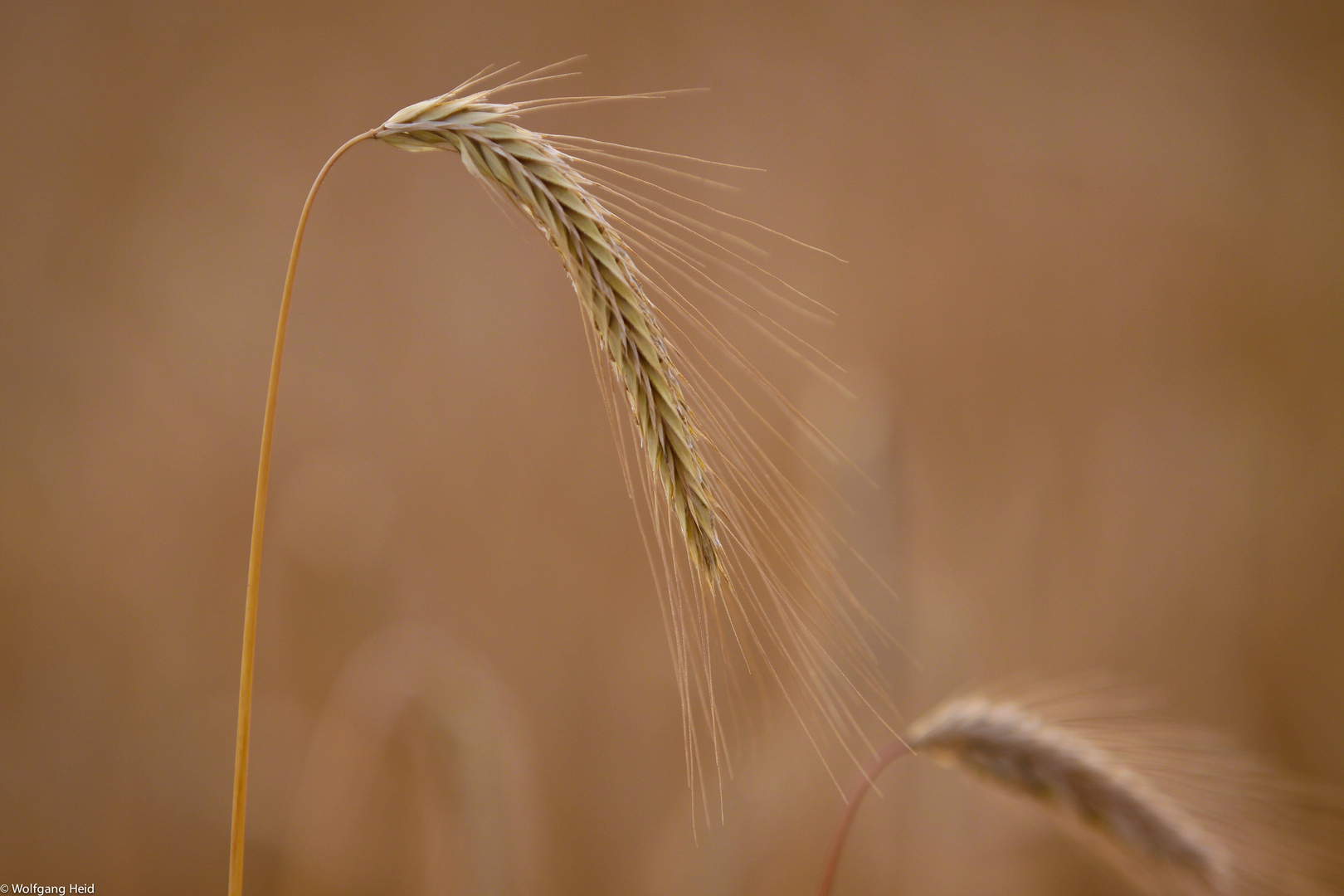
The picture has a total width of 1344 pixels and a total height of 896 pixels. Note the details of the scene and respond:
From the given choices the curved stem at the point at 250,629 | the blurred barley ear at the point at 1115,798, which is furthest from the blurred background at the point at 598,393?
the curved stem at the point at 250,629

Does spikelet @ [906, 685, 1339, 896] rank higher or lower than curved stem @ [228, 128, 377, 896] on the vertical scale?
lower

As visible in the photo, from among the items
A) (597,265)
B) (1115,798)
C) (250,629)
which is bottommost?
(1115,798)

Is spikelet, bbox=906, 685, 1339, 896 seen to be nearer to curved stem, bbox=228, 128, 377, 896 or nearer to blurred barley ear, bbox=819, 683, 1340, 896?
blurred barley ear, bbox=819, 683, 1340, 896

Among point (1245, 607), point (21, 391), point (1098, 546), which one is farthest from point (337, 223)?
point (1245, 607)

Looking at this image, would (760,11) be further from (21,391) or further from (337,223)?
(21,391)

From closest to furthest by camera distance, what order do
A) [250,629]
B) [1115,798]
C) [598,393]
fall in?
[250,629] < [1115,798] < [598,393]

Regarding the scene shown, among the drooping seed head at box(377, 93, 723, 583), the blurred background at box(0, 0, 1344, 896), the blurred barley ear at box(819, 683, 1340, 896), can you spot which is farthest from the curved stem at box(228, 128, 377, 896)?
the blurred background at box(0, 0, 1344, 896)

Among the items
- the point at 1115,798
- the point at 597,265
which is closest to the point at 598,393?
the point at 1115,798

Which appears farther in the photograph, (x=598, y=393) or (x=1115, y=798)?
(x=598, y=393)

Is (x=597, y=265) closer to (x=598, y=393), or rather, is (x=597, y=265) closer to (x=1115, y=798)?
(x=1115, y=798)

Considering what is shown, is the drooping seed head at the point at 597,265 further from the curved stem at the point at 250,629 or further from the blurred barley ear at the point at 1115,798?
the blurred barley ear at the point at 1115,798
